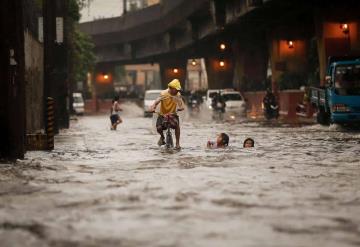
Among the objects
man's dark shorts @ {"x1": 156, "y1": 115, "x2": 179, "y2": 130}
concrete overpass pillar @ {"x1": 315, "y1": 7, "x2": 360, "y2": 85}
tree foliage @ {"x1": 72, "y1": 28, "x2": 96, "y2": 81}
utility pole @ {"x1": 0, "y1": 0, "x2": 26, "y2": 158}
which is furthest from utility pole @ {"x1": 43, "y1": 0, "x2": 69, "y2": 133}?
tree foliage @ {"x1": 72, "y1": 28, "x2": 96, "y2": 81}

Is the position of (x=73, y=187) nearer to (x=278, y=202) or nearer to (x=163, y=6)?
(x=278, y=202)

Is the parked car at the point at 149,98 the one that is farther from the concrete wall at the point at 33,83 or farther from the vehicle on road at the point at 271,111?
the concrete wall at the point at 33,83

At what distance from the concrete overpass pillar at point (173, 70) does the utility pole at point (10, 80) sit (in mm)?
67620

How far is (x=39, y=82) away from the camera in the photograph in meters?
27.9

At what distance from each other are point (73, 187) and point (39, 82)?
18206 mm

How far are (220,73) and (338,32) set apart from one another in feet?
113

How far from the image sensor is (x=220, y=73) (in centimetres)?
7262

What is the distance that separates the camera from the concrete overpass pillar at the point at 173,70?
8231cm

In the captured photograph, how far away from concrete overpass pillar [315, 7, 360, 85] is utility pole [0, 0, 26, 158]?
25.6m

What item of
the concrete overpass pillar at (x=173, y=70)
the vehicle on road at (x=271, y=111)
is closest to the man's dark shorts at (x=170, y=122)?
the vehicle on road at (x=271, y=111)

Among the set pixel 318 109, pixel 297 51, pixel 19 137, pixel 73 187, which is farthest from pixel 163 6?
pixel 73 187

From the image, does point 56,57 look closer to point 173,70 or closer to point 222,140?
point 222,140

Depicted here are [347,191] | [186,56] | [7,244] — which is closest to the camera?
[7,244]

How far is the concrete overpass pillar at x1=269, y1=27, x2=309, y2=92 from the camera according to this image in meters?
49.9
